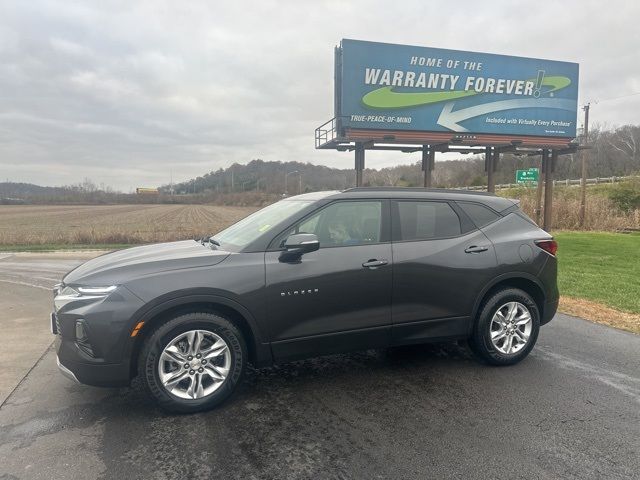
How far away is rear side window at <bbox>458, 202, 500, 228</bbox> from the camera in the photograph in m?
4.45

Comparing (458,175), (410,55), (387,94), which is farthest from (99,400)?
(458,175)

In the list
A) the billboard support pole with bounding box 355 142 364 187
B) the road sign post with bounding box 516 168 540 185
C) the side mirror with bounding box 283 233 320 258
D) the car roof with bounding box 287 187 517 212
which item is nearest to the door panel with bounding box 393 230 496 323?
the car roof with bounding box 287 187 517 212

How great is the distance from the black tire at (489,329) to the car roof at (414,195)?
91 centimetres

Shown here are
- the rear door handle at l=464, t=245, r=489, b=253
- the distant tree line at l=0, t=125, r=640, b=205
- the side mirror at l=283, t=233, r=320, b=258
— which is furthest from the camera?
the distant tree line at l=0, t=125, r=640, b=205

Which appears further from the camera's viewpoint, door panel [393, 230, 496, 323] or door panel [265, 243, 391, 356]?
door panel [393, 230, 496, 323]

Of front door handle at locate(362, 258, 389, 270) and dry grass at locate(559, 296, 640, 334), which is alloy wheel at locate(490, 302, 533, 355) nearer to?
front door handle at locate(362, 258, 389, 270)

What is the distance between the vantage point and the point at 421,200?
14.1 feet

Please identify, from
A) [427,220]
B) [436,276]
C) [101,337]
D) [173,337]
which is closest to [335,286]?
[436,276]

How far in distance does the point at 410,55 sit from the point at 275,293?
14796mm

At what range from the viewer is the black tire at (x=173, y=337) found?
3.28 meters

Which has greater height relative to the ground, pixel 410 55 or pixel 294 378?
pixel 410 55

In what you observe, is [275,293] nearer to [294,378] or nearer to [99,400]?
[294,378]

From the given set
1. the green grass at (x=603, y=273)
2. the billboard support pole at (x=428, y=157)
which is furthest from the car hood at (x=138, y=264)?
the billboard support pole at (x=428, y=157)

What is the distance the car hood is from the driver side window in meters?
0.77
